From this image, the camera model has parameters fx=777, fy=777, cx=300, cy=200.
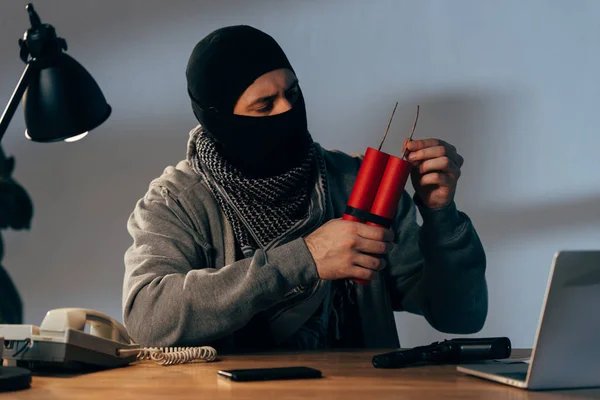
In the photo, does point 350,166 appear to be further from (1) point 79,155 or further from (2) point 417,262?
(1) point 79,155

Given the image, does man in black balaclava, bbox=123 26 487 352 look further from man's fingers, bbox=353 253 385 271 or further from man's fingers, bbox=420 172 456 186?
man's fingers, bbox=353 253 385 271

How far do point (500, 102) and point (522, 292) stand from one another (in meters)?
0.67

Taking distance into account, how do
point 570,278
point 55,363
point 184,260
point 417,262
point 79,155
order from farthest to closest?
point 79,155
point 417,262
point 184,260
point 55,363
point 570,278

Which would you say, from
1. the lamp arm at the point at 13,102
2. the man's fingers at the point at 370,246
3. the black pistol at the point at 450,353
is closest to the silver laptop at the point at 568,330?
the black pistol at the point at 450,353

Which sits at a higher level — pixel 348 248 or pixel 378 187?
pixel 378 187

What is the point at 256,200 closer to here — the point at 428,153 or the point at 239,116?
the point at 239,116

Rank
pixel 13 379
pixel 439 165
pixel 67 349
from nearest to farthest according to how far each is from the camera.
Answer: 1. pixel 13 379
2. pixel 67 349
3. pixel 439 165

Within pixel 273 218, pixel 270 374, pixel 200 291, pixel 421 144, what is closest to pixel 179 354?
pixel 200 291

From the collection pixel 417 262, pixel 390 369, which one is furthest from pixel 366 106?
pixel 390 369

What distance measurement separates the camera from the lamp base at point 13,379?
1023mm

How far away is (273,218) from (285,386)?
760 millimetres

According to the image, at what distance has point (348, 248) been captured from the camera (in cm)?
140

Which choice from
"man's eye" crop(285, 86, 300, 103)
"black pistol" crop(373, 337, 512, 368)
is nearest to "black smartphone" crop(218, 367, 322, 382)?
"black pistol" crop(373, 337, 512, 368)

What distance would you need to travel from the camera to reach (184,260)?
1.66 meters
